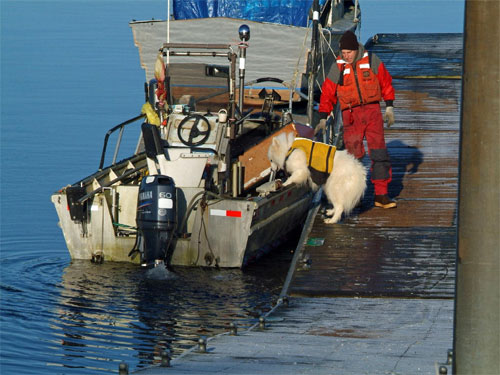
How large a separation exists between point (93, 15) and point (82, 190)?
103 feet

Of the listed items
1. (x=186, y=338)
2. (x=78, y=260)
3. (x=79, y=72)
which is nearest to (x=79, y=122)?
(x=79, y=72)

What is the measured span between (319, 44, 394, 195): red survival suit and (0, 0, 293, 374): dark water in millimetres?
1722

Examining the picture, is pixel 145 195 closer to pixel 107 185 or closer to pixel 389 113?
pixel 107 185

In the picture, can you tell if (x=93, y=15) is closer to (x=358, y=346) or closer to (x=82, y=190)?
(x=82, y=190)

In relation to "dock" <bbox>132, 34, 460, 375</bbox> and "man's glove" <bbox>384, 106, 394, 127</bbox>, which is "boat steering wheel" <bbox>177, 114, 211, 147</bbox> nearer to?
→ "dock" <bbox>132, 34, 460, 375</bbox>

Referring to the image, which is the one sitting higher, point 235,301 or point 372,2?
point 372,2

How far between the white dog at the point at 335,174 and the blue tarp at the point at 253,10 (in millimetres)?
→ 9103

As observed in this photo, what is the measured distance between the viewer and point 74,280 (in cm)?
1080

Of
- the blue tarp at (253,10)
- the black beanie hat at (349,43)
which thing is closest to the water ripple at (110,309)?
the black beanie hat at (349,43)

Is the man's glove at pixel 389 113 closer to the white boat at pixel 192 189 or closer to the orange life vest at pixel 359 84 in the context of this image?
the orange life vest at pixel 359 84

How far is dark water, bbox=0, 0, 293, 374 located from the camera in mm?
8562

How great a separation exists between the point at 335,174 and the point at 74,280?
3.13 metres

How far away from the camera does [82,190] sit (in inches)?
437

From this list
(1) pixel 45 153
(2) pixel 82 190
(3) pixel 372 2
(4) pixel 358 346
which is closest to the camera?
(4) pixel 358 346
